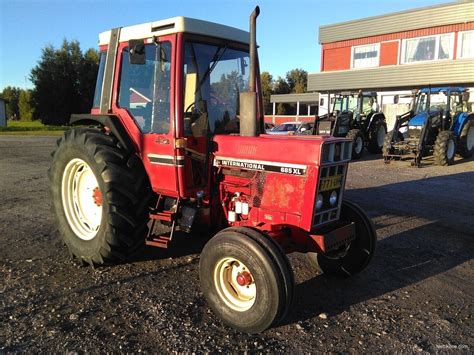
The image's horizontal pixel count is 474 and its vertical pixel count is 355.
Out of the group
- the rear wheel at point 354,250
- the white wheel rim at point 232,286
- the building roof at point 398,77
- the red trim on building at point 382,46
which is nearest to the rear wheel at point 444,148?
the building roof at point 398,77

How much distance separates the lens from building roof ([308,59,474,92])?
2227 cm

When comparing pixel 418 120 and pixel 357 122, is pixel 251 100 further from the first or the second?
pixel 357 122

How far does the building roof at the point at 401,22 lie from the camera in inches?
872

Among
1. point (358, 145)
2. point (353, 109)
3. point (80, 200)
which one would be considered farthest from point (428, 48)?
point (80, 200)

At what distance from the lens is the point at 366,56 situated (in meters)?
26.6

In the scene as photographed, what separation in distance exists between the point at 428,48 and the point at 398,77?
2.08 meters

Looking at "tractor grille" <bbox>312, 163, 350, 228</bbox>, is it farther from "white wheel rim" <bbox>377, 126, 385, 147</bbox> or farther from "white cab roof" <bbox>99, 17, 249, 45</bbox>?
"white wheel rim" <bbox>377, 126, 385, 147</bbox>

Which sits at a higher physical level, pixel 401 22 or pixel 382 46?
pixel 401 22

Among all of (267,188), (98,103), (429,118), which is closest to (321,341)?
(267,188)

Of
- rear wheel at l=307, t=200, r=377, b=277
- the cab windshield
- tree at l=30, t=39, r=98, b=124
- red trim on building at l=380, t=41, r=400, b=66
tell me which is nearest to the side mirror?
the cab windshield

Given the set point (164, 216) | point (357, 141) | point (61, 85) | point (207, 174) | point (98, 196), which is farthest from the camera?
point (61, 85)

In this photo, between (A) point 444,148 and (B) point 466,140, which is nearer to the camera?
(A) point 444,148

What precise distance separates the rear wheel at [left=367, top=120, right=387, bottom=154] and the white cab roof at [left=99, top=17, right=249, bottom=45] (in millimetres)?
13820

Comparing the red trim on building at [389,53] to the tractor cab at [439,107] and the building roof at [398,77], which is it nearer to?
the building roof at [398,77]
